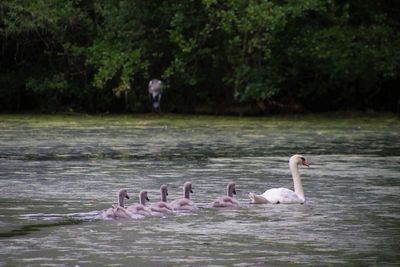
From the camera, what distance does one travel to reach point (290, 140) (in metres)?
24.7

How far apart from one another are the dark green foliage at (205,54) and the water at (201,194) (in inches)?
264

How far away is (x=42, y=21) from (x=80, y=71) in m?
2.30

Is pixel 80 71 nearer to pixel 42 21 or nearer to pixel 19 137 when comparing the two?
pixel 42 21

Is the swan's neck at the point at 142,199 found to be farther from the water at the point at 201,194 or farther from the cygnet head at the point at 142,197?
the water at the point at 201,194

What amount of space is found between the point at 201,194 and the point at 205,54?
70.0 feet

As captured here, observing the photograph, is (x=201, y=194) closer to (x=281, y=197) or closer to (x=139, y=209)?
(x=281, y=197)

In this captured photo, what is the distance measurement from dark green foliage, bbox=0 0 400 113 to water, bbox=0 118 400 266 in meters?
6.70

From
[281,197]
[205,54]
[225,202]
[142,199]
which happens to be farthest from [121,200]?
[205,54]

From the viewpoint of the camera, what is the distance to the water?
10875 millimetres

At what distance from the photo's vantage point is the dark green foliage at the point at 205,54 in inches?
1364

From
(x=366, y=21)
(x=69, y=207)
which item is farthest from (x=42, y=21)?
(x=69, y=207)

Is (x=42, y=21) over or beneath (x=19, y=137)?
over

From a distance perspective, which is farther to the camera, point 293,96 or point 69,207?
point 293,96


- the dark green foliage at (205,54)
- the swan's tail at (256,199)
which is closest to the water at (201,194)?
the swan's tail at (256,199)
